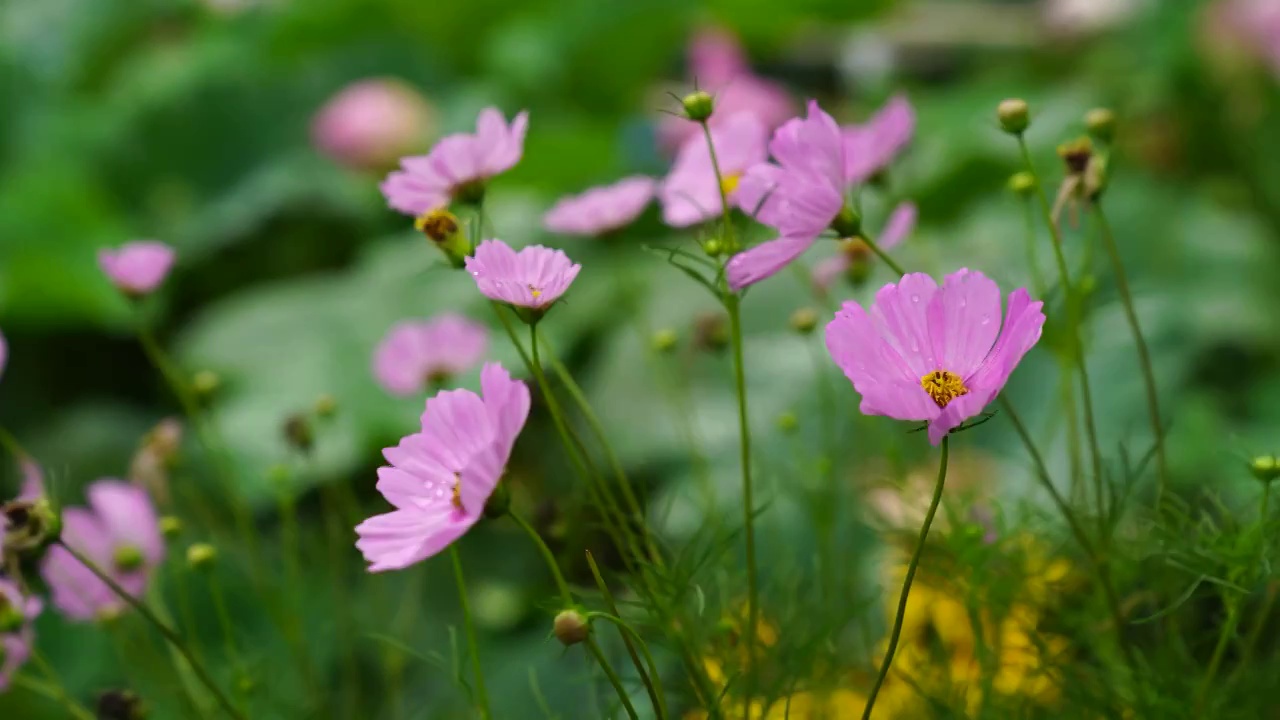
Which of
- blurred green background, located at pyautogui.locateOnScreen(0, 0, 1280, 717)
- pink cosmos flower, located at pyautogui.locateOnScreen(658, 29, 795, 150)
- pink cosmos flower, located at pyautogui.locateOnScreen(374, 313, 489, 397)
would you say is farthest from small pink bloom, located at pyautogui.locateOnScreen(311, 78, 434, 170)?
pink cosmos flower, located at pyautogui.locateOnScreen(374, 313, 489, 397)

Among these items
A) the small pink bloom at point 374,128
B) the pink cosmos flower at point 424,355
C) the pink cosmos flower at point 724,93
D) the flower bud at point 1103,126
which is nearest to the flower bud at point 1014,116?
the flower bud at point 1103,126

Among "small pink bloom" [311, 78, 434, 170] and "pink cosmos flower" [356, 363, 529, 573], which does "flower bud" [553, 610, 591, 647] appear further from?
"small pink bloom" [311, 78, 434, 170]

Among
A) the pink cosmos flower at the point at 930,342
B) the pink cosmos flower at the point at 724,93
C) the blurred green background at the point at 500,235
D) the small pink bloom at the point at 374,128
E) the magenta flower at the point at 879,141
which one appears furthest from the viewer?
the small pink bloom at the point at 374,128

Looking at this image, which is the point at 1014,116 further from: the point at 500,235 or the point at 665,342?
the point at 500,235

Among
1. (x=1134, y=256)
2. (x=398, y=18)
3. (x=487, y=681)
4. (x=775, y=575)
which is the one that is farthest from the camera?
(x=398, y=18)

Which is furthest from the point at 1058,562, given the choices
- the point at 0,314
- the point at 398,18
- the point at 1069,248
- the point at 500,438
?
the point at 398,18

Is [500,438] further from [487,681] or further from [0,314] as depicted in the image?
[0,314]

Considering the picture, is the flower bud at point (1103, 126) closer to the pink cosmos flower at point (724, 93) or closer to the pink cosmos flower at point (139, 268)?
the pink cosmos flower at point (139, 268)
